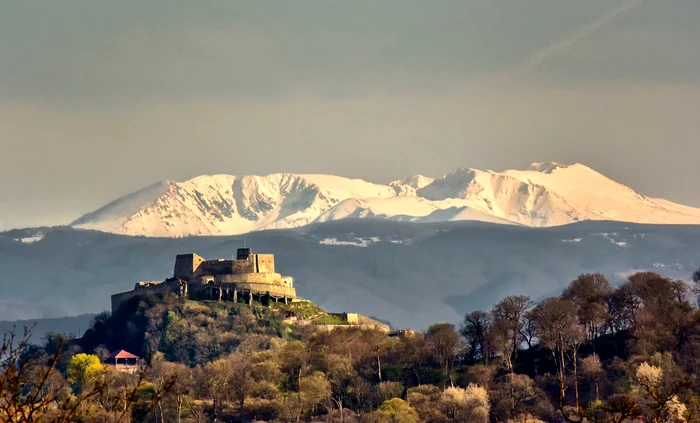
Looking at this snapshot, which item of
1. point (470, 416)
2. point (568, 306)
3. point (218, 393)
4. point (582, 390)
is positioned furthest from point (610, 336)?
point (218, 393)

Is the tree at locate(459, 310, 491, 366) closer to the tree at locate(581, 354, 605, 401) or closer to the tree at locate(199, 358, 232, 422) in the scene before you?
the tree at locate(581, 354, 605, 401)

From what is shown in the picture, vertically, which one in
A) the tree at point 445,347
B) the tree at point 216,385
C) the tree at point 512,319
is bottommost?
the tree at point 216,385

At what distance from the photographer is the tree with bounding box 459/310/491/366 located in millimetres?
175375

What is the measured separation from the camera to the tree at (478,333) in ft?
575

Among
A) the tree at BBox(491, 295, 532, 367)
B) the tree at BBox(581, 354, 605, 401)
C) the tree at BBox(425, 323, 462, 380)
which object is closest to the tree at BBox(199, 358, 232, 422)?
the tree at BBox(425, 323, 462, 380)

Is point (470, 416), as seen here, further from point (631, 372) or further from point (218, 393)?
point (218, 393)

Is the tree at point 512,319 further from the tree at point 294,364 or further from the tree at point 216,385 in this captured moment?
the tree at point 216,385

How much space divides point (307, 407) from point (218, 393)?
10520mm

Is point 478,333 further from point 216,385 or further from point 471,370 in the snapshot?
point 216,385

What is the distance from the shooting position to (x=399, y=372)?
171125 mm

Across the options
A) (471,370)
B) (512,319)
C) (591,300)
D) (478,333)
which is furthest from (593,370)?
(478,333)

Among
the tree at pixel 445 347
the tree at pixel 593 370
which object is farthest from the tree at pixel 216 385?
the tree at pixel 593 370

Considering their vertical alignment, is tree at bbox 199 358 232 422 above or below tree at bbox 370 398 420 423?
above

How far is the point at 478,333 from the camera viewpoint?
179 metres
